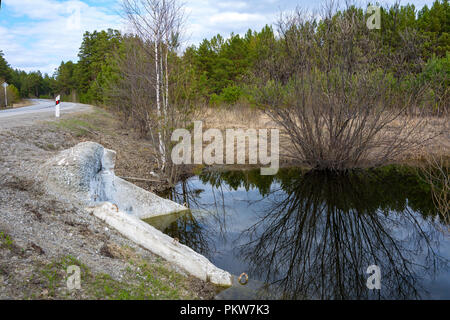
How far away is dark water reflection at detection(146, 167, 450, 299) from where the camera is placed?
16.1 ft

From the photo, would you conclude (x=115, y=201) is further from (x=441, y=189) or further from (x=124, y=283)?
Result: (x=441, y=189)

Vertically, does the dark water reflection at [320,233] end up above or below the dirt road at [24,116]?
below

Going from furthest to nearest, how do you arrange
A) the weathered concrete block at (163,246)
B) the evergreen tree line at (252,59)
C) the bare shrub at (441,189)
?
the evergreen tree line at (252,59) → the bare shrub at (441,189) → the weathered concrete block at (163,246)

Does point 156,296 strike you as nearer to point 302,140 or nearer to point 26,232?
point 26,232

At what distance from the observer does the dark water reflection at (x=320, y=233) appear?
492 centimetres

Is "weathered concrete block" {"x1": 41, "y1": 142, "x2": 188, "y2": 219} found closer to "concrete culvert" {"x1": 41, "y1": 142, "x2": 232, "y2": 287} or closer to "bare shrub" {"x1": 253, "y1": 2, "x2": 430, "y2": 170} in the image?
"concrete culvert" {"x1": 41, "y1": 142, "x2": 232, "y2": 287}

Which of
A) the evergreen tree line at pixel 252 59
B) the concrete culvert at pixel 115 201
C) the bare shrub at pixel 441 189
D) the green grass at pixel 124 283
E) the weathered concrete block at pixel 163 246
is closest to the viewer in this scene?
the green grass at pixel 124 283

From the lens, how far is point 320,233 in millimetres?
6746

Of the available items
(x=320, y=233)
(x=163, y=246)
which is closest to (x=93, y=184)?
(x=163, y=246)

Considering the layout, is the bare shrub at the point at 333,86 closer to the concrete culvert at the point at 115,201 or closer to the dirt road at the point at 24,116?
the concrete culvert at the point at 115,201

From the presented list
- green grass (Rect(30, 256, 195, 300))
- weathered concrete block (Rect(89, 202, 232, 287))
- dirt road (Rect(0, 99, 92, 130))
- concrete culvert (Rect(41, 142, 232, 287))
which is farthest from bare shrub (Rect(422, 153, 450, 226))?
dirt road (Rect(0, 99, 92, 130))

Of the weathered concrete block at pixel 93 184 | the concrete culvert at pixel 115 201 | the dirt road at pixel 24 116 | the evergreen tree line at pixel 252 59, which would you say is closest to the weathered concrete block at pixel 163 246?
the concrete culvert at pixel 115 201

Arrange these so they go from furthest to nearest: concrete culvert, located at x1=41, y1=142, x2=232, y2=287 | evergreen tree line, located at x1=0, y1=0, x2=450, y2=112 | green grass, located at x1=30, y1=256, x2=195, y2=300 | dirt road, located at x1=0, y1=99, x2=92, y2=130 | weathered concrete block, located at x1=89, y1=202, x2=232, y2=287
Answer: dirt road, located at x1=0, y1=99, x2=92, y2=130, evergreen tree line, located at x1=0, y1=0, x2=450, y2=112, concrete culvert, located at x1=41, y1=142, x2=232, y2=287, weathered concrete block, located at x1=89, y1=202, x2=232, y2=287, green grass, located at x1=30, y1=256, x2=195, y2=300
